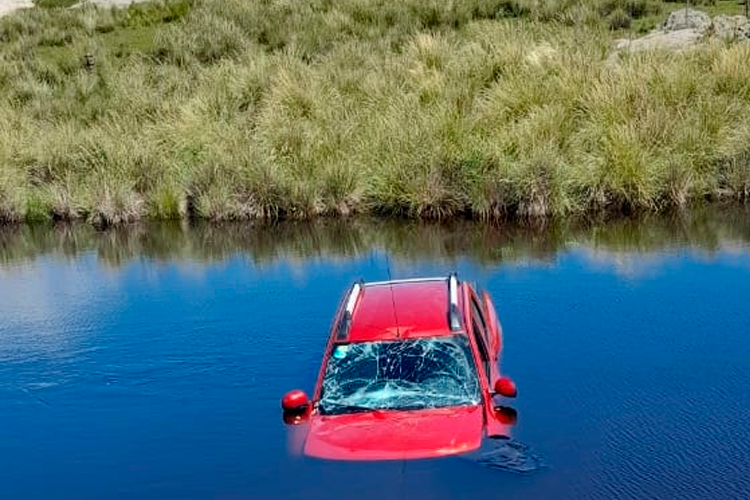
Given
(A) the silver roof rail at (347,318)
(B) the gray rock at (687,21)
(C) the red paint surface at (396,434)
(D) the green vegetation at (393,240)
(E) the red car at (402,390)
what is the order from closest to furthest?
1. (C) the red paint surface at (396,434)
2. (E) the red car at (402,390)
3. (A) the silver roof rail at (347,318)
4. (D) the green vegetation at (393,240)
5. (B) the gray rock at (687,21)

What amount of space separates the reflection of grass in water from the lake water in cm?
8

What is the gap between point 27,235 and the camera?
74.3ft

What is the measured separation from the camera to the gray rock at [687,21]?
30.0 metres

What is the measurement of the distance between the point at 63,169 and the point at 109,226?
10.4 feet

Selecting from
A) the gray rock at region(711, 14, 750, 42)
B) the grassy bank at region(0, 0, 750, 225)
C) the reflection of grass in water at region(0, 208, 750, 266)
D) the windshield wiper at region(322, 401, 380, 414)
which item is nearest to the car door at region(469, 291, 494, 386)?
the windshield wiper at region(322, 401, 380, 414)

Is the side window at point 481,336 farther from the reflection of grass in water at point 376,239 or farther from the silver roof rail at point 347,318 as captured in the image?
the reflection of grass in water at point 376,239

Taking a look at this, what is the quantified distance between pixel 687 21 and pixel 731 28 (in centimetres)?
143

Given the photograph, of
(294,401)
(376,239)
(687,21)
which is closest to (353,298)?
(294,401)

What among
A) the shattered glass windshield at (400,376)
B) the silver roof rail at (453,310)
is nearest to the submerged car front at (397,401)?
the shattered glass windshield at (400,376)

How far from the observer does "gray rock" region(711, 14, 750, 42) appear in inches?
1110

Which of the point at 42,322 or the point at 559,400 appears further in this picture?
the point at 42,322

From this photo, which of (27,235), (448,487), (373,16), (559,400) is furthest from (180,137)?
(448,487)

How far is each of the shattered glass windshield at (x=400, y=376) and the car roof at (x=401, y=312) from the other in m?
0.08

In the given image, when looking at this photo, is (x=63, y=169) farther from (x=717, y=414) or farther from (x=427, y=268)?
(x=717, y=414)
